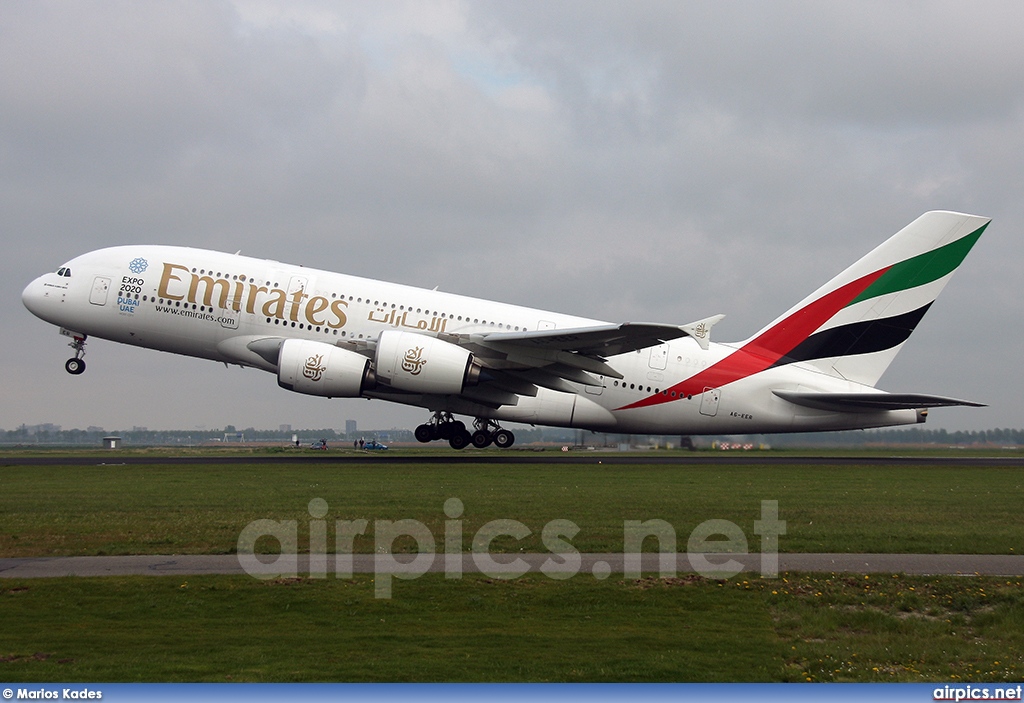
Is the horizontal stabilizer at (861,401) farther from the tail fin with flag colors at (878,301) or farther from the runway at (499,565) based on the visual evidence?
the runway at (499,565)

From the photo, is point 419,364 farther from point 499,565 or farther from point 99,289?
point 499,565

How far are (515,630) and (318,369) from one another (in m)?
22.7

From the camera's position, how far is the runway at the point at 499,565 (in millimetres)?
13438

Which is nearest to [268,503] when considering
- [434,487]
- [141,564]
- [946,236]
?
[434,487]

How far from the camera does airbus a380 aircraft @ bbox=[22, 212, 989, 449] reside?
3341cm

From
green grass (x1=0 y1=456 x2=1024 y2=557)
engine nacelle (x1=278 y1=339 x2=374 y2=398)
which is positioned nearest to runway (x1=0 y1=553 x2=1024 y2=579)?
green grass (x1=0 y1=456 x2=1024 y2=557)

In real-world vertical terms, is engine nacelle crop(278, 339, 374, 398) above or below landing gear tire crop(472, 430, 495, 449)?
above

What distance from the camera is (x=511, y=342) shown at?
33.7 m

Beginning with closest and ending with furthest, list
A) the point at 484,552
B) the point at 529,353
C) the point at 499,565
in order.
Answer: the point at 499,565 < the point at 484,552 < the point at 529,353

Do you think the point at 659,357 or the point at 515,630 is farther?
the point at 659,357

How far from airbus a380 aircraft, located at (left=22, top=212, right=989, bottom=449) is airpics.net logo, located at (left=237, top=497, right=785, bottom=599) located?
15261 millimetres

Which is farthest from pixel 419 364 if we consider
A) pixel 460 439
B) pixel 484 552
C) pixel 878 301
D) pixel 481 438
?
pixel 484 552

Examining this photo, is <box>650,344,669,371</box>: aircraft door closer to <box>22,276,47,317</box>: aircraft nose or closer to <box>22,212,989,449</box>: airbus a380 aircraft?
<box>22,212,989,449</box>: airbus a380 aircraft

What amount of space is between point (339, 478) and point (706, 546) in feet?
46.3
